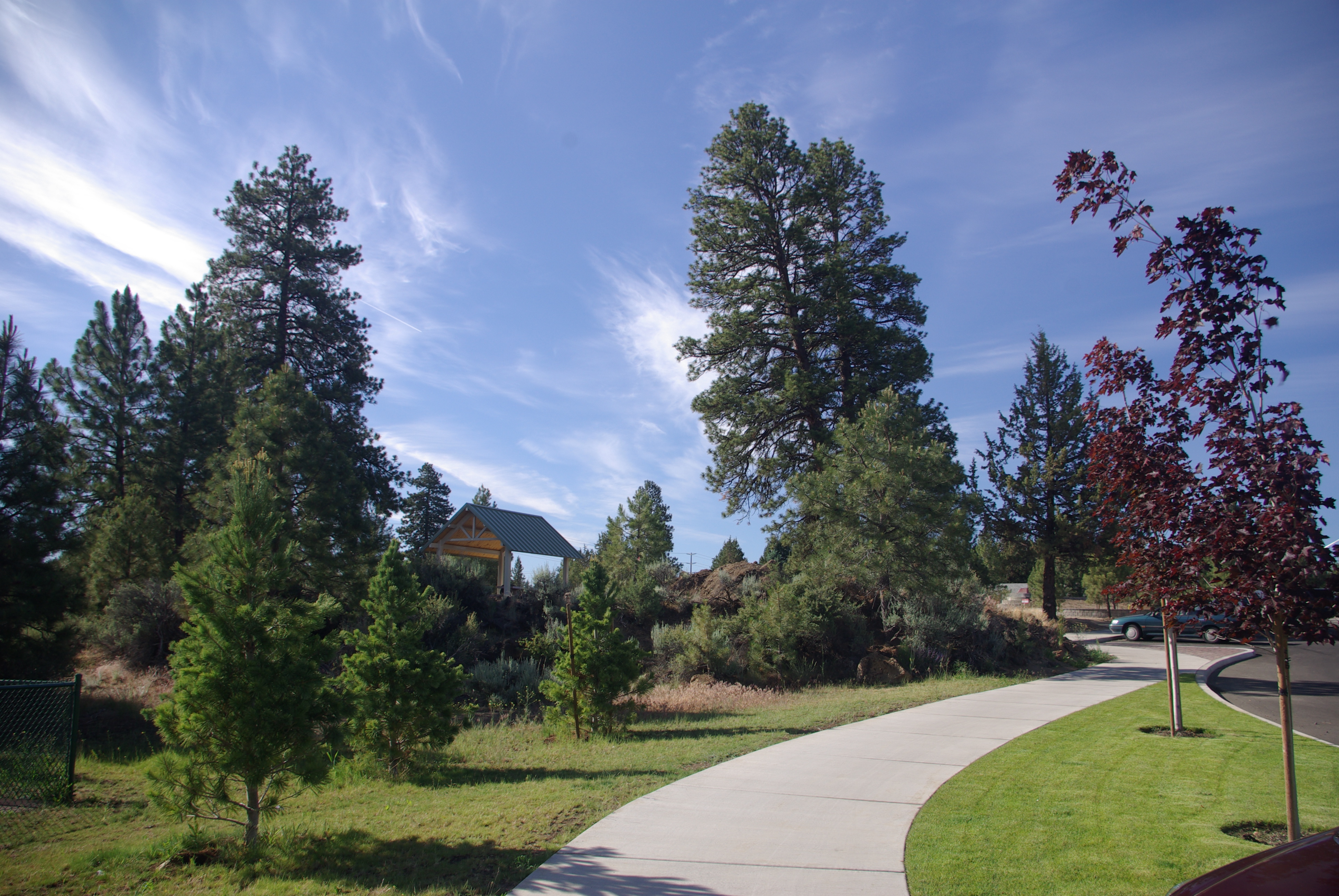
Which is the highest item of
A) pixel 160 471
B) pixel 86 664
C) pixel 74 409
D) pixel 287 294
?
pixel 287 294

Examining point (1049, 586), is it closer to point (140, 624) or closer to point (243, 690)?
point (243, 690)

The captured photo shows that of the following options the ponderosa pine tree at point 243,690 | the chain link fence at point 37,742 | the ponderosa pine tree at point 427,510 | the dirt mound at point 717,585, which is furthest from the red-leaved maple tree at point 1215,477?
the ponderosa pine tree at point 427,510

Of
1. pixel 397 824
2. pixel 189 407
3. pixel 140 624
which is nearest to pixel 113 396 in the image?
pixel 189 407

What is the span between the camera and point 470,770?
28.1 feet

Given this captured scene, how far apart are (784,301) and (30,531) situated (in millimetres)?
21233

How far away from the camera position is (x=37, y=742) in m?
8.61

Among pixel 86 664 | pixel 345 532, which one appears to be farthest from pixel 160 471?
pixel 345 532

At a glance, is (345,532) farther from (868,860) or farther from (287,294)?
(868,860)

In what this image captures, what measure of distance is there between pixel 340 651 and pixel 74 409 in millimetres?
15122

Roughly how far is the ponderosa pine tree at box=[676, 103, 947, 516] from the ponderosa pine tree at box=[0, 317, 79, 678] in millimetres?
17480

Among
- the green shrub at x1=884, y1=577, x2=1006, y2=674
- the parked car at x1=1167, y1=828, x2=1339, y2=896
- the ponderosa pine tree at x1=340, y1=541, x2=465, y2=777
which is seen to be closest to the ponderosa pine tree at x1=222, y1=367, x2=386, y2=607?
the ponderosa pine tree at x1=340, y1=541, x2=465, y2=777

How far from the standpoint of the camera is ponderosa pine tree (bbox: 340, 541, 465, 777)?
840cm

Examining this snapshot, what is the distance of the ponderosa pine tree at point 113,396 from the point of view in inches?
940

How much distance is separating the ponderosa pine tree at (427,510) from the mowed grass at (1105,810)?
47.1 m
